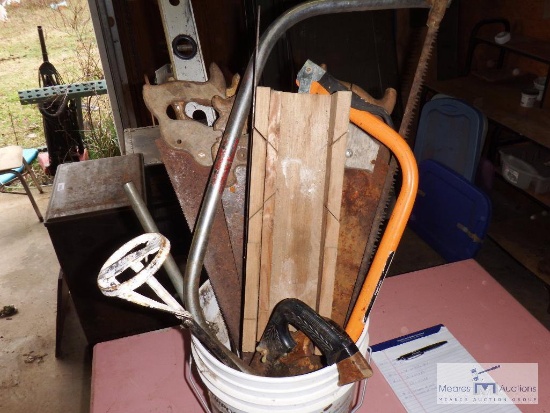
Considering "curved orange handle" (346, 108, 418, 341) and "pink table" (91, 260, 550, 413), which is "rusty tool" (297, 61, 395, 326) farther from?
"pink table" (91, 260, 550, 413)

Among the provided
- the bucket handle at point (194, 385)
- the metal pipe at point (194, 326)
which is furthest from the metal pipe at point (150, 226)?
the bucket handle at point (194, 385)

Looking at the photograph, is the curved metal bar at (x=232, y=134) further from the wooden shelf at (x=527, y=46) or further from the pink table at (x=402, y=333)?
the wooden shelf at (x=527, y=46)

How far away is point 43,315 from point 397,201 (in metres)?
2.23

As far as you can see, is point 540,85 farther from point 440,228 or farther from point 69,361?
point 69,361

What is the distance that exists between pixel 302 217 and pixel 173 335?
52 centimetres

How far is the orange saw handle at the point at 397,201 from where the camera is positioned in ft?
2.68

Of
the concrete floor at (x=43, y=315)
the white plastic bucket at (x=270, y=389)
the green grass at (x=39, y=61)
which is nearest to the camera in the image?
the white plastic bucket at (x=270, y=389)

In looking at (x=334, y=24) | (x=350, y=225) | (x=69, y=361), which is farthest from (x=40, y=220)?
(x=350, y=225)

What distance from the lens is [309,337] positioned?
81 centimetres

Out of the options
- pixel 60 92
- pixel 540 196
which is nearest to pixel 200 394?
pixel 540 196

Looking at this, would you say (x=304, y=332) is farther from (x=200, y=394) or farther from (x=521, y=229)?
(x=521, y=229)

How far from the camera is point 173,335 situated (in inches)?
46.5

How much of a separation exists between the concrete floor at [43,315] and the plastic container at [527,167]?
522mm

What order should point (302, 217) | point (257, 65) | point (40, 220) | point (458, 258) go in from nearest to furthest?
point (257, 65) → point (302, 217) → point (458, 258) → point (40, 220)
